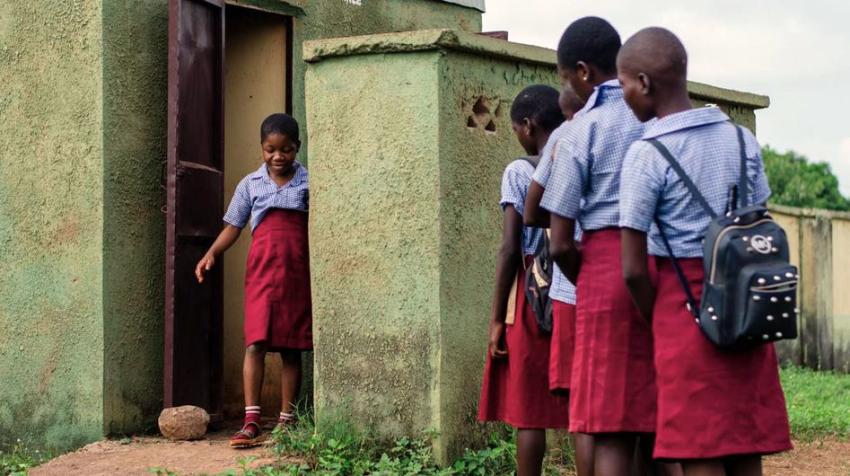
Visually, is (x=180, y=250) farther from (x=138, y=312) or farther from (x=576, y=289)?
(x=576, y=289)

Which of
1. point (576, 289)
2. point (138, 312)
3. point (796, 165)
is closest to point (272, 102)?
point (138, 312)

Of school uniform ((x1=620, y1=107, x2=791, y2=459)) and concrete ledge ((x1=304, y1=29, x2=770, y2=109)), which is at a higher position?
concrete ledge ((x1=304, y1=29, x2=770, y2=109))

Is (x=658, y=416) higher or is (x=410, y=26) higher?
(x=410, y=26)

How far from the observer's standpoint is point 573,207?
4.06m

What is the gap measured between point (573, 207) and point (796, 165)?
2653 cm

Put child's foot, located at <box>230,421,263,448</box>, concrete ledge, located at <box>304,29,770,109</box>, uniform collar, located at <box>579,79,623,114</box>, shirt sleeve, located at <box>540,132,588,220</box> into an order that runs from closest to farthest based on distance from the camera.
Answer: shirt sleeve, located at <box>540,132,588,220</box> → uniform collar, located at <box>579,79,623,114</box> → concrete ledge, located at <box>304,29,770,109</box> → child's foot, located at <box>230,421,263,448</box>

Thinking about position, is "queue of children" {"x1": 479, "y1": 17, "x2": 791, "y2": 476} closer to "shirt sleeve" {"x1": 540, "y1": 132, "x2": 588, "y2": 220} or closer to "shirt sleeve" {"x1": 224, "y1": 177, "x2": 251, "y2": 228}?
"shirt sleeve" {"x1": 540, "y1": 132, "x2": 588, "y2": 220}

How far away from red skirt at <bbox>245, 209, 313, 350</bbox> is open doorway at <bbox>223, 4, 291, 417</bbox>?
3.81ft

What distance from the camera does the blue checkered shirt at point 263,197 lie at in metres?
6.53

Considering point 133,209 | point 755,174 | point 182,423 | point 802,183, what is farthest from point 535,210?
point 802,183

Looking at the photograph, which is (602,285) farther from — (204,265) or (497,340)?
(204,265)

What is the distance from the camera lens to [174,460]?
6.01m

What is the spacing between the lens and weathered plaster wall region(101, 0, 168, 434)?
6605 mm

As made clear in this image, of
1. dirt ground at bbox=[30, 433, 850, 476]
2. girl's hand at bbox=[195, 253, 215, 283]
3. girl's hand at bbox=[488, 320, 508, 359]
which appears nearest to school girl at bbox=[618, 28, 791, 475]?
girl's hand at bbox=[488, 320, 508, 359]
